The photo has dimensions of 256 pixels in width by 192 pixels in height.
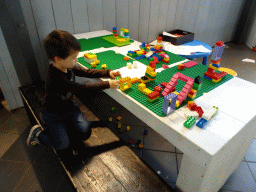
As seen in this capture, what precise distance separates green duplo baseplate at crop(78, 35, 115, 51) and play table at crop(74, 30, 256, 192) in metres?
0.63

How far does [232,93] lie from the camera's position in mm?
931

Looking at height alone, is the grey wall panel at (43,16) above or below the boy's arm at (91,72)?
above

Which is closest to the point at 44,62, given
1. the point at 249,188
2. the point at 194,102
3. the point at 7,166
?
the point at 7,166

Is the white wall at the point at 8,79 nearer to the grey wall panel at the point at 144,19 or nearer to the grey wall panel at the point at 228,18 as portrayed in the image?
the grey wall panel at the point at 144,19

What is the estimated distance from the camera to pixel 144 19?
85.8 inches

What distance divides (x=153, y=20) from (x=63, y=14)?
1103 millimetres

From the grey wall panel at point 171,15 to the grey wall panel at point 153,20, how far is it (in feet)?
0.65

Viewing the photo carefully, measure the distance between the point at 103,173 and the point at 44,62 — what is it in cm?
120

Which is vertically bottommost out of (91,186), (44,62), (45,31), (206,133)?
(91,186)

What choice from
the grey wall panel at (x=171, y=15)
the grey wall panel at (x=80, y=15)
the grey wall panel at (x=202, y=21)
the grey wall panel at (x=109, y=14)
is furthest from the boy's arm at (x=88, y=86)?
the grey wall panel at (x=202, y=21)

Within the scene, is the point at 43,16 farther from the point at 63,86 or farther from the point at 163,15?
the point at 163,15

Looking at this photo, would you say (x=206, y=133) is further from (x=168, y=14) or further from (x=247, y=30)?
(x=247, y=30)

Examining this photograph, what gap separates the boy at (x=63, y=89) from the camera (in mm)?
884

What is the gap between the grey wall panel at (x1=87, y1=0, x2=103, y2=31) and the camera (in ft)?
5.73
